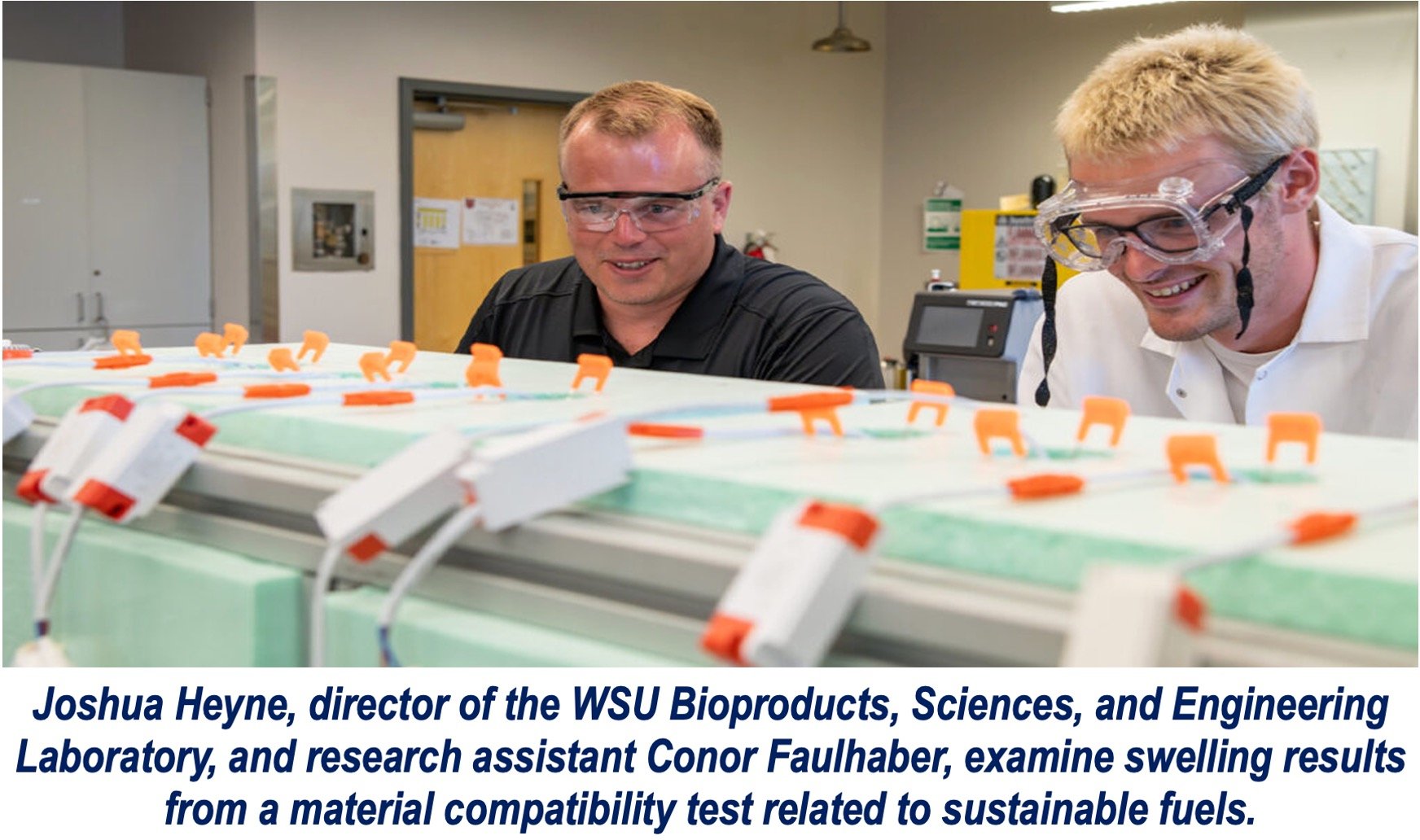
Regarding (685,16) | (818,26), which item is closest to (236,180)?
(685,16)

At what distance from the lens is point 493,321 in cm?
232

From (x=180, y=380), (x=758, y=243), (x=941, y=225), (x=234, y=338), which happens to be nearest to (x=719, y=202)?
(x=234, y=338)

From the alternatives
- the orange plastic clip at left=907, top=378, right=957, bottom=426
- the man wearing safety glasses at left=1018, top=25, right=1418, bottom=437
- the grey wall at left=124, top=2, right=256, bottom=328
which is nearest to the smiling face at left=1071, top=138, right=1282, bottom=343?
the man wearing safety glasses at left=1018, top=25, right=1418, bottom=437

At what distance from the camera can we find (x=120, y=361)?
126 centimetres

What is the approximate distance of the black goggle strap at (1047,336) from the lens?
183 cm

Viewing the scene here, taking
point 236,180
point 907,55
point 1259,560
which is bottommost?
point 1259,560

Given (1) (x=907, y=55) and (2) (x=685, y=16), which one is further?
(1) (x=907, y=55)

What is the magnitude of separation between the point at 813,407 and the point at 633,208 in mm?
1213

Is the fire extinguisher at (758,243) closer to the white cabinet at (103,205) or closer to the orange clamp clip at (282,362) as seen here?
the white cabinet at (103,205)

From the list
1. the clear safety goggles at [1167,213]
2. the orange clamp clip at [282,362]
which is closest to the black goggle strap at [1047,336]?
the clear safety goggles at [1167,213]

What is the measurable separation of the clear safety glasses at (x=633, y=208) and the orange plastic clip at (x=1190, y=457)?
143 centimetres

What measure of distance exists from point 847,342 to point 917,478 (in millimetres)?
1356
